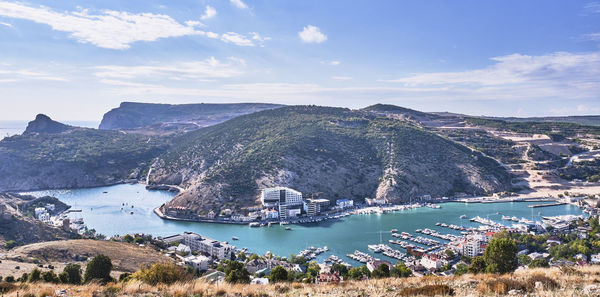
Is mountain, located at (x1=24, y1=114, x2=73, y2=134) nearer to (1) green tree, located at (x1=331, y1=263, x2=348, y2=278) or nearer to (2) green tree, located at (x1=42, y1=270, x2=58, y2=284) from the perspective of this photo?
(2) green tree, located at (x1=42, y1=270, x2=58, y2=284)

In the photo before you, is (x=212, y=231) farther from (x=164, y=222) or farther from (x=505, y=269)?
(x=505, y=269)

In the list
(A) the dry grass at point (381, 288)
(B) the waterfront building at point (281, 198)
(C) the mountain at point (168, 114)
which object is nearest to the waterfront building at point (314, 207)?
(B) the waterfront building at point (281, 198)

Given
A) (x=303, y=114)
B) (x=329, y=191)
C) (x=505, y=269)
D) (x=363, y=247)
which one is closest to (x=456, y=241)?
(x=363, y=247)

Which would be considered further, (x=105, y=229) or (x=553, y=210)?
(x=553, y=210)

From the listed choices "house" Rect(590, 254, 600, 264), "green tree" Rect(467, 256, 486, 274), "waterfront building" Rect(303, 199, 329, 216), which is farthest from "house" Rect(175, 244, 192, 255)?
"house" Rect(590, 254, 600, 264)

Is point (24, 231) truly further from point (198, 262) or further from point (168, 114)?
point (168, 114)

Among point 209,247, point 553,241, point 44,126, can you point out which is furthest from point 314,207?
point 44,126

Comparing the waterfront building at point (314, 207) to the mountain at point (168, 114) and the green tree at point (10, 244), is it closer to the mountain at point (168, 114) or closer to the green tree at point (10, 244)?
the green tree at point (10, 244)
